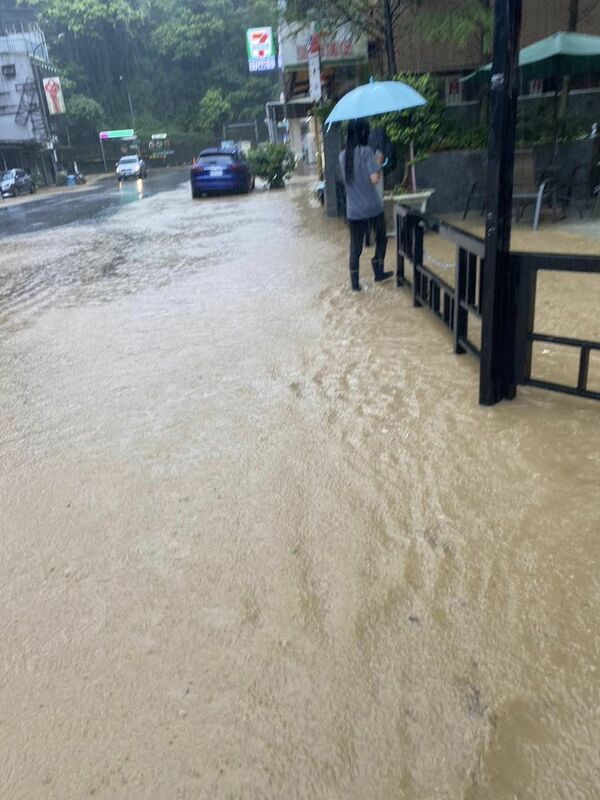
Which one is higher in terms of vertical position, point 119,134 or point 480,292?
point 119,134

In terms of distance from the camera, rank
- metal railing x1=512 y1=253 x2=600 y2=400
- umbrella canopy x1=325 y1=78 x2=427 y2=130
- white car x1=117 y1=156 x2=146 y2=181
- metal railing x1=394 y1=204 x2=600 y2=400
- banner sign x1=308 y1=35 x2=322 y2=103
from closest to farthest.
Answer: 1. metal railing x1=512 y1=253 x2=600 y2=400
2. metal railing x1=394 y1=204 x2=600 y2=400
3. umbrella canopy x1=325 y1=78 x2=427 y2=130
4. banner sign x1=308 y1=35 x2=322 y2=103
5. white car x1=117 y1=156 x2=146 y2=181

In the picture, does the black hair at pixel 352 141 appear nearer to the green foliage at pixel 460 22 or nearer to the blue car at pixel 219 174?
the green foliage at pixel 460 22

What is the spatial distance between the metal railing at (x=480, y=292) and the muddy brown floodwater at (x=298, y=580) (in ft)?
0.63

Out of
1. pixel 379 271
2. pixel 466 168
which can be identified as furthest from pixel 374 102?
pixel 466 168

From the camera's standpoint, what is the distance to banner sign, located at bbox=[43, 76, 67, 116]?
52500 mm

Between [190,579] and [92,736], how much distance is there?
0.79 meters

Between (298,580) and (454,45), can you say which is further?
(454,45)

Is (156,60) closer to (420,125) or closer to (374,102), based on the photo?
(420,125)

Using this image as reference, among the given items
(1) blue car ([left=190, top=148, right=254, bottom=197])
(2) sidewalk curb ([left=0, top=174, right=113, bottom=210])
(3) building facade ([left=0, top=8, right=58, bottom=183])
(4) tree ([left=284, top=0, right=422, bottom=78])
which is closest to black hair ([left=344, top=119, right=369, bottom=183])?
(4) tree ([left=284, top=0, right=422, bottom=78])

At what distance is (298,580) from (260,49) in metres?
41.4

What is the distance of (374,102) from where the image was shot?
6.84m

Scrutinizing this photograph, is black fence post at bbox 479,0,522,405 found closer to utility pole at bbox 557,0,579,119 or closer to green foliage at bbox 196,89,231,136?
utility pole at bbox 557,0,579,119

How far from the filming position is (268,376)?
16.1ft

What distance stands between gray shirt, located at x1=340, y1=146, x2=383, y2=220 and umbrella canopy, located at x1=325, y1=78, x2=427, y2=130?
0.49 meters
